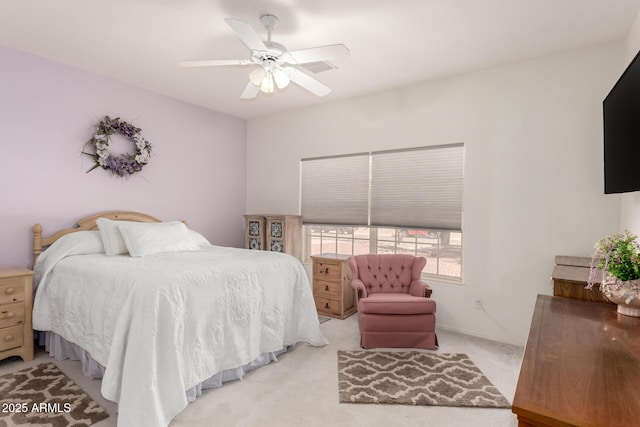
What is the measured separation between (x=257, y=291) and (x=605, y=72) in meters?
3.45

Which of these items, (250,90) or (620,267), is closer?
(620,267)

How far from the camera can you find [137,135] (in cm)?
399

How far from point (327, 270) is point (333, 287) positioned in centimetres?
22

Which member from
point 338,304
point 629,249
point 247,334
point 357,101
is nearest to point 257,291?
point 247,334

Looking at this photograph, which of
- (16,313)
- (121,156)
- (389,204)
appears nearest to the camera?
(16,313)

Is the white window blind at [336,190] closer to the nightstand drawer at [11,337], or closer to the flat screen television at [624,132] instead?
the flat screen television at [624,132]

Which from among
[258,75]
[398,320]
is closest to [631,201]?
[398,320]

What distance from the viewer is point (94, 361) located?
258cm

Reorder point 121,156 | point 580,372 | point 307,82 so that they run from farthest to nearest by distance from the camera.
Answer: point 121,156 < point 307,82 < point 580,372

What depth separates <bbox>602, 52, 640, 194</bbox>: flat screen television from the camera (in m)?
1.63

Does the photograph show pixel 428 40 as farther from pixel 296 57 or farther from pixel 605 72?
pixel 605 72

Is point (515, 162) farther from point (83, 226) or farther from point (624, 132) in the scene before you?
point (83, 226)

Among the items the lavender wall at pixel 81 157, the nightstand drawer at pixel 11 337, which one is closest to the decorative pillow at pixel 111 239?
the lavender wall at pixel 81 157

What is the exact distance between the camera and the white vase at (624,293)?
1660mm
